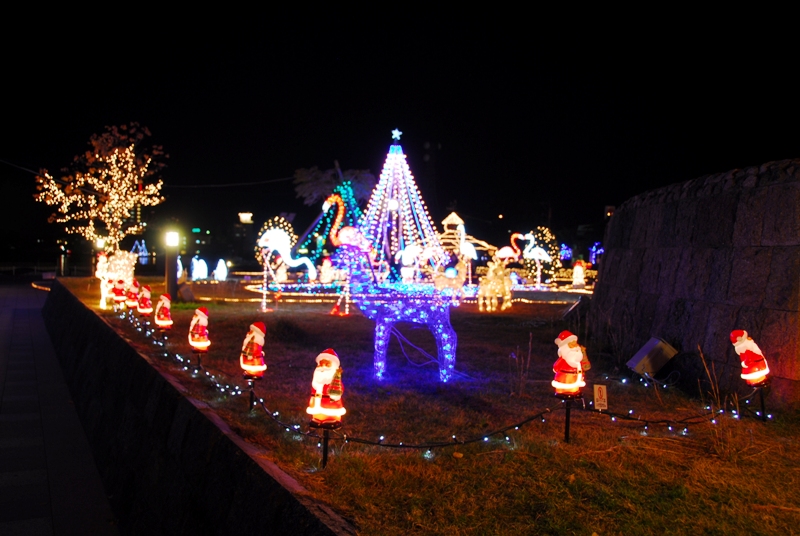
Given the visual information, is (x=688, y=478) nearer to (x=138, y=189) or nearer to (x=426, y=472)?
(x=426, y=472)

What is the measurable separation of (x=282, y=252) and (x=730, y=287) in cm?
1507

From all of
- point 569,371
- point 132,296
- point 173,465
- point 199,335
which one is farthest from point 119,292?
point 569,371

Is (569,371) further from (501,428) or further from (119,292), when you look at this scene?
(119,292)

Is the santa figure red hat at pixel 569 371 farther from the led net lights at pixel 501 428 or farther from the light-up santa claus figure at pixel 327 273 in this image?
the light-up santa claus figure at pixel 327 273

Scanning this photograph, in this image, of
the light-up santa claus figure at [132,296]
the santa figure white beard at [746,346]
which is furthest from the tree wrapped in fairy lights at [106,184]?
the santa figure white beard at [746,346]

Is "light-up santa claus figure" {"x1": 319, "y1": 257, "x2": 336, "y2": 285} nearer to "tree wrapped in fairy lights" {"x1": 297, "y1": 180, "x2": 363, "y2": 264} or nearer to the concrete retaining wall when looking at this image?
"tree wrapped in fairy lights" {"x1": 297, "y1": 180, "x2": 363, "y2": 264}

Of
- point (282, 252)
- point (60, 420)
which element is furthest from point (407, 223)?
point (60, 420)

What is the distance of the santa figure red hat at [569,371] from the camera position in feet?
Result: 18.5

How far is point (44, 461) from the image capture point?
712cm

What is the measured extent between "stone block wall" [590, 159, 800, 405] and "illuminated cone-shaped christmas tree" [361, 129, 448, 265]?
9563 mm

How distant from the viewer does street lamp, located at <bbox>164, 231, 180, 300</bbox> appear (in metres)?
18.5

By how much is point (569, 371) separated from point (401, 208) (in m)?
15.0

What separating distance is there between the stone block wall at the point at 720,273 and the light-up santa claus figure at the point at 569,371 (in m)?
2.60

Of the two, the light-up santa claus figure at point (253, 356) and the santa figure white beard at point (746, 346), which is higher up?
the santa figure white beard at point (746, 346)
